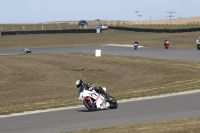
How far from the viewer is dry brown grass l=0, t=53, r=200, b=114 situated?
23.6m

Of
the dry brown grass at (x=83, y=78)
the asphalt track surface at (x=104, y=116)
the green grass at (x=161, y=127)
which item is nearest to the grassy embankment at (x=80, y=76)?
the dry brown grass at (x=83, y=78)

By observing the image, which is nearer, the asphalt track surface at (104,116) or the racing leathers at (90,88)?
the asphalt track surface at (104,116)

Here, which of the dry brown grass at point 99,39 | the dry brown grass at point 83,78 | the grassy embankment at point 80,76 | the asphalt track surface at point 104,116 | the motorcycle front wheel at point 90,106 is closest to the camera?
the asphalt track surface at point 104,116

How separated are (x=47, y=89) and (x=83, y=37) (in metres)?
54.4

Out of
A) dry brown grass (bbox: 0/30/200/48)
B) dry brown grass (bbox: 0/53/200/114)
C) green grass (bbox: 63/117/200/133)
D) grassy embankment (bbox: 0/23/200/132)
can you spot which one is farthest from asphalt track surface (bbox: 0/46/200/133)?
dry brown grass (bbox: 0/30/200/48)

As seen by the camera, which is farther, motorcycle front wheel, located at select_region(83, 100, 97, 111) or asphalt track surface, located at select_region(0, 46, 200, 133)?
motorcycle front wheel, located at select_region(83, 100, 97, 111)

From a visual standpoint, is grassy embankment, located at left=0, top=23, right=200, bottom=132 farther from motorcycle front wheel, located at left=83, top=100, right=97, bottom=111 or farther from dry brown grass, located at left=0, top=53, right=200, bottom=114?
motorcycle front wheel, located at left=83, top=100, right=97, bottom=111

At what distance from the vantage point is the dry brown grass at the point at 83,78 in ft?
77.5

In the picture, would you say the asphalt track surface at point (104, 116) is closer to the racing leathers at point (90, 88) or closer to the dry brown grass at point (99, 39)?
the racing leathers at point (90, 88)

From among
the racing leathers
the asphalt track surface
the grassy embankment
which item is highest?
the racing leathers

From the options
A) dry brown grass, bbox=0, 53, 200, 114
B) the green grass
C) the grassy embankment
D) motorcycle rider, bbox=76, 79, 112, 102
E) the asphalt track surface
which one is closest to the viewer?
the green grass

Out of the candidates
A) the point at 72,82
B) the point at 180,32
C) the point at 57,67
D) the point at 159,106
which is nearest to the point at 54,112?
the point at 159,106

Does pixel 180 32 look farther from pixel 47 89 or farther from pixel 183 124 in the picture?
pixel 183 124

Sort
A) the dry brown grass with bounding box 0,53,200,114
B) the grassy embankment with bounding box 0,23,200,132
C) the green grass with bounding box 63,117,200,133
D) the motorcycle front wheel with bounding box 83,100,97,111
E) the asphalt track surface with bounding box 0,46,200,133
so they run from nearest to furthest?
1. the green grass with bounding box 63,117,200,133
2. the asphalt track surface with bounding box 0,46,200,133
3. the motorcycle front wheel with bounding box 83,100,97,111
4. the grassy embankment with bounding box 0,23,200,132
5. the dry brown grass with bounding box 0,53,200,114
